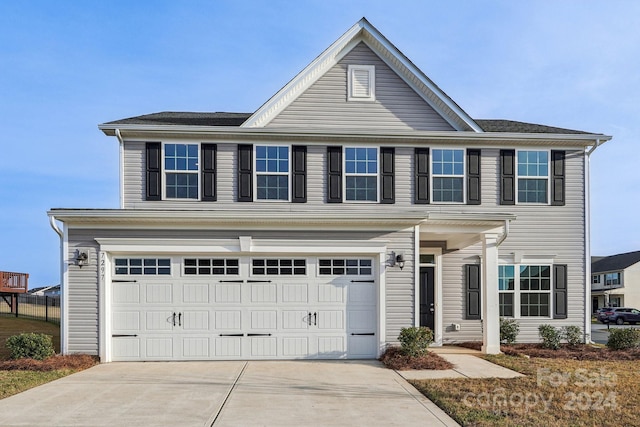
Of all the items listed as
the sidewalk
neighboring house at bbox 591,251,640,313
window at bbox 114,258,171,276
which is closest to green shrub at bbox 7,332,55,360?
window at bbox 114,258,171,276

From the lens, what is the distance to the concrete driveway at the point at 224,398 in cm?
653

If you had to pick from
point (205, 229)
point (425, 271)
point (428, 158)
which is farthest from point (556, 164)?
point (205, 229)

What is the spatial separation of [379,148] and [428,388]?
23.7ft

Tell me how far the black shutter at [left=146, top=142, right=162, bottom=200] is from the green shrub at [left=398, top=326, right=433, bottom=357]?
720 centimetres

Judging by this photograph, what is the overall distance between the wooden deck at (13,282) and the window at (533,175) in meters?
20.1

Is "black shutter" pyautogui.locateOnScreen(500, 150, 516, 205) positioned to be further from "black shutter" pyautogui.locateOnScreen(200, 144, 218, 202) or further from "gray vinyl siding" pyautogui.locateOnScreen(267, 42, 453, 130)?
"black shutter" pyautogui.locateOnScreen(200, 144, 218, 202)

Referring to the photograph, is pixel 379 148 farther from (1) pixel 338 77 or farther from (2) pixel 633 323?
(2) pixel 633 323

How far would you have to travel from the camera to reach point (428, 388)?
26.8 ft

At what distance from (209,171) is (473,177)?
7.26 m

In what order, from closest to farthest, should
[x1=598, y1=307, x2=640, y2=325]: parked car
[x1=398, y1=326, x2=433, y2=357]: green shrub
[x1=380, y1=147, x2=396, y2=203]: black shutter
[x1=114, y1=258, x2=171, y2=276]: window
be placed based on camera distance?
[x1=398, y1=326, x2=433, y2=357]: green shrub < [x1=114, y1=258, x2=171, y2=276]: window < [x1=380, y1=147, x2=396, y2=203]: black shutter < [x1=598, y1=307, x2=640, y2=325]: parked car

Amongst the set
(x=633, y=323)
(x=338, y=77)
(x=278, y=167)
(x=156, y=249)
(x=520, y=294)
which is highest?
(x=338, y=77)

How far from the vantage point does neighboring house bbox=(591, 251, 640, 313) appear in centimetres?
4478

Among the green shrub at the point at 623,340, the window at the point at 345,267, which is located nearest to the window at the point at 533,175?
the green shrub at the point at 623,340

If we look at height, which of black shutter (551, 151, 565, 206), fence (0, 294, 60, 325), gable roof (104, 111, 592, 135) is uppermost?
gable roof (104, 111, 592, 135)
